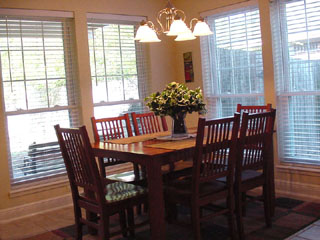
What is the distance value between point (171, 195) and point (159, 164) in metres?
0.36

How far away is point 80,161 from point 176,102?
95 centimetres

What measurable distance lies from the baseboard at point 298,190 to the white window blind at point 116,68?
197cm

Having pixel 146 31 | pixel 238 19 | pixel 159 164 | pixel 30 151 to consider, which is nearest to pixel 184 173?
pixel 159 164

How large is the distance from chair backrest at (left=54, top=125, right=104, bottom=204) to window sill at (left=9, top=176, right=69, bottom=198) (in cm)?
136

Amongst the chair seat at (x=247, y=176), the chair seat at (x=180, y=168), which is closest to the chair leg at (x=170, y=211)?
the chair seat at (x=180, y=168)

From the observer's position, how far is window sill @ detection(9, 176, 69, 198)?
164 inches

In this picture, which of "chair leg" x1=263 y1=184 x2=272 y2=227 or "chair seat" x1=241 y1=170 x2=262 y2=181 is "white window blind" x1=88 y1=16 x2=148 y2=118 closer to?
"chair seat" x1=241 y1=170 x2=262 y2=181

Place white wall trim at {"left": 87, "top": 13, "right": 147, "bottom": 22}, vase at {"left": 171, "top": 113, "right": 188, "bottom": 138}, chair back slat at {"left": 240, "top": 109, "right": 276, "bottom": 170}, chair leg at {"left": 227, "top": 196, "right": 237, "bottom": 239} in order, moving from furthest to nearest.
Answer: white wall trim at {"left": 87, "top": 13, "right": 147, "bottom": 22} → vase at {"left": 171, "top": 113, "right": 188, "bottom": 138} → chair back slat at {"left": 240, "top": 109, "right": 276, "bottom": 170} → chair leg at {"left": 227, "top": 196, "right": 237, "bottom": 239}

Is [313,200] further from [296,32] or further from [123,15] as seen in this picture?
[123,15]

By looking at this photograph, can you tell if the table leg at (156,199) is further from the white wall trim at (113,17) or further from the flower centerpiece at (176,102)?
the white wall trim at (113,17)

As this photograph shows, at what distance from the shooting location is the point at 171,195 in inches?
118

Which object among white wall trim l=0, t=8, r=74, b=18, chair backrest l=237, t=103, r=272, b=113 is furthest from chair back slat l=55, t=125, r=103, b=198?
chair backrest l=237, t=103, r=272, b=113

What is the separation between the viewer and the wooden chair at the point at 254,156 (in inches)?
121

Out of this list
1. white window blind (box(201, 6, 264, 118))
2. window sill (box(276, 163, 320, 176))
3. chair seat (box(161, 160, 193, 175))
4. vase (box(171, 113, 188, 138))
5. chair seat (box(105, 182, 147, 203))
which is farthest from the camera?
white window blind (box(201, 6, 264, 118))
